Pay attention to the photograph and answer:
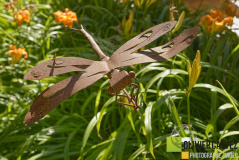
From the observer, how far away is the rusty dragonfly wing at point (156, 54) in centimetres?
59

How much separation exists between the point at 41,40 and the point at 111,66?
2.10m

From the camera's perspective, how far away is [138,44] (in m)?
0.70

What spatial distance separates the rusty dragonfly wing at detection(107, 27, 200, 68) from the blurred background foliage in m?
0.51

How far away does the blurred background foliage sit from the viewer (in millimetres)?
1411

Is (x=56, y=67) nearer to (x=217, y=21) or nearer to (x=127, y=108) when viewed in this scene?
(x=127, y=108)

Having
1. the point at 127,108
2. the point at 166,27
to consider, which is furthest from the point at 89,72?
the point at 127,108

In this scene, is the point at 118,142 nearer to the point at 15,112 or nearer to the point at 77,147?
the point at 77,147

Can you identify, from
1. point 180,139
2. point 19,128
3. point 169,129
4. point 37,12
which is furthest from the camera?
point 37,12

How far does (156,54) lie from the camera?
618 millimetres

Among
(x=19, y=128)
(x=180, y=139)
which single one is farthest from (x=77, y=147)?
(x=180, y=139)

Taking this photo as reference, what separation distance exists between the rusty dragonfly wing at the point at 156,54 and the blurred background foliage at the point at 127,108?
511mm

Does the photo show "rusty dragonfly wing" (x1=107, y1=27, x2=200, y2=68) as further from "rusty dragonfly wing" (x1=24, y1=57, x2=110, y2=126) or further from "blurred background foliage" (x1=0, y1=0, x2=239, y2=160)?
"blurred background foliage" (x1=0, y1=0, x2=239, y2=160)

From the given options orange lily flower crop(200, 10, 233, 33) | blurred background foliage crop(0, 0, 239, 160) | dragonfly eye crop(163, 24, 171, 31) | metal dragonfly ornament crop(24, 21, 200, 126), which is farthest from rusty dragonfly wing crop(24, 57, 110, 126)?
orange lily flower crop(200, 10, 233, 33)

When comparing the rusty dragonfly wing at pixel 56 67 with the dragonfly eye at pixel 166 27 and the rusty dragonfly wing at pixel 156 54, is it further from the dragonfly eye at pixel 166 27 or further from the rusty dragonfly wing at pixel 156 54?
the dragonfly eye at pixel 166 27
